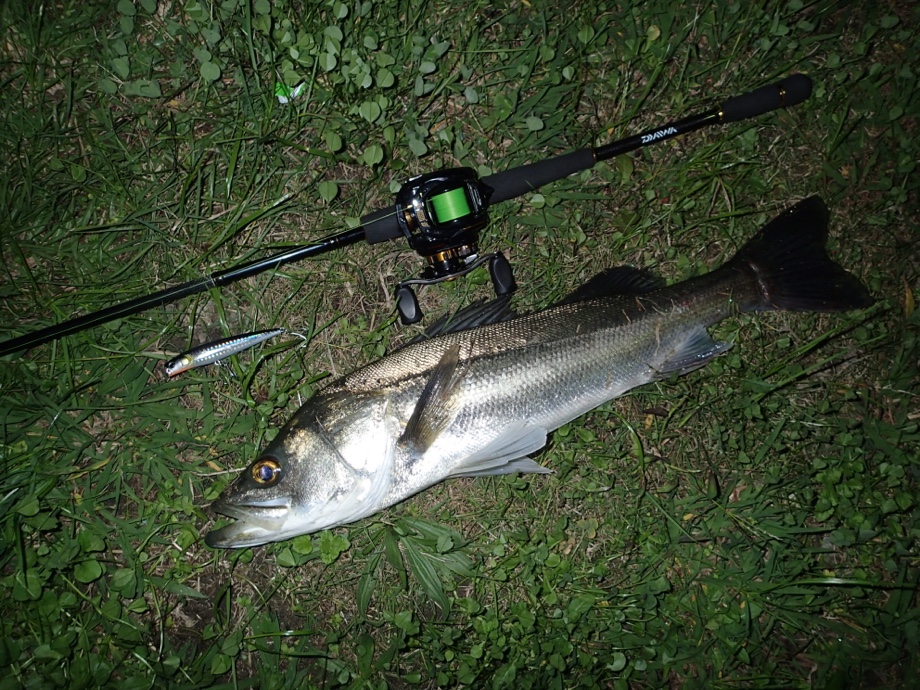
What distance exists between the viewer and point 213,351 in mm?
2812

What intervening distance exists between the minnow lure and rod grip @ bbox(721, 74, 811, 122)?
9.00ft

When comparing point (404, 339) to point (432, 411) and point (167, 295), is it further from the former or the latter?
point (167, 295)

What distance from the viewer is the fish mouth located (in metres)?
2.48

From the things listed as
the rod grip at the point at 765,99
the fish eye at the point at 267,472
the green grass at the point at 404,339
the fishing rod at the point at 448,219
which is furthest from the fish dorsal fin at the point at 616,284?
the fish eye at the point at 267,472

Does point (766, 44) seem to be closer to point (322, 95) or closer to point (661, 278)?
point (661, 278)

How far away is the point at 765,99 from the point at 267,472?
322 centimetres

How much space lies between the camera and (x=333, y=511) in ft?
8.22

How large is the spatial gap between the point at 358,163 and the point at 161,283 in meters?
1.27

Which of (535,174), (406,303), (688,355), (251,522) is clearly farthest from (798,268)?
(251,522)

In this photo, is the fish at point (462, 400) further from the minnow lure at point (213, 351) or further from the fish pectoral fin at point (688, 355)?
the minnow lure at point (213, 351)

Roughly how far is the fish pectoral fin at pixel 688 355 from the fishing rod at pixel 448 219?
2.87 feet

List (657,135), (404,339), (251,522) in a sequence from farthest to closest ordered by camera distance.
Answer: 1. (404,339)
2. (657,135)
3. (251,522)

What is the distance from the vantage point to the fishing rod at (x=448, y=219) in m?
2.53

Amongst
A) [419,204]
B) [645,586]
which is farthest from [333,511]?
[645,586]
